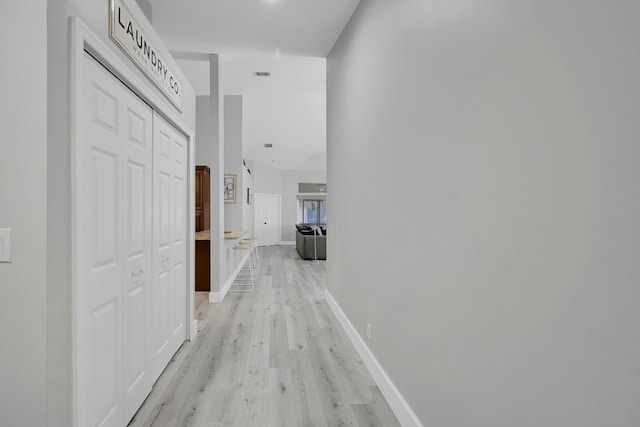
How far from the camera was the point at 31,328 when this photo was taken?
4.16 feet

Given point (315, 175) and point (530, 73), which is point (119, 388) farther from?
point (315, 175)

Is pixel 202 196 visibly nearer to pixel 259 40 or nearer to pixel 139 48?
pixel 259 40

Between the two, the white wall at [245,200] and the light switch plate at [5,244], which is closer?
the light switch plate at [5,244]

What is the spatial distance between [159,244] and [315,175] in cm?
1114

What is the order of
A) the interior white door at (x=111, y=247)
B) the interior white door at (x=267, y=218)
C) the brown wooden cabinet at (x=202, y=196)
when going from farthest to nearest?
the interior white door at (x=267, y=218) < the brown wooden cabinet at (x=202, y=196) < the interior white door at (x=111, y=247)

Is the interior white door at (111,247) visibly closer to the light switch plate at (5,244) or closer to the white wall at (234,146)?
the light switch plate at (5,244)

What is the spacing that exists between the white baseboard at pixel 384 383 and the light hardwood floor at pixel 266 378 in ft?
0.15

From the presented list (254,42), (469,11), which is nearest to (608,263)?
(469,11)

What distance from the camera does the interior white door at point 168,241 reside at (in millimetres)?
2336

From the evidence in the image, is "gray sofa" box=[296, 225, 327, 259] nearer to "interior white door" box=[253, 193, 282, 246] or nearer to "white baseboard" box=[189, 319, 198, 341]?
"interior white door" box=[253, 193, 282, 246]

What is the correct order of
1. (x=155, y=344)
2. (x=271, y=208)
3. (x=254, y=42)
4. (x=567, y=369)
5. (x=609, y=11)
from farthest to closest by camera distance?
1. (x=271, y=208)
2. (x=254, y=42)
3. (x=155, y=344)
4. (x=567, y=369)
5. (x=609, y=11)

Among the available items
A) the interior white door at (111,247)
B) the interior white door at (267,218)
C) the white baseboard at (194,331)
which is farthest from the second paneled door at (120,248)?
the interior white door at (267,218)

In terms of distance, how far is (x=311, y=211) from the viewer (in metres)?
13.5

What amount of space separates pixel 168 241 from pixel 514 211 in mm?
2291
